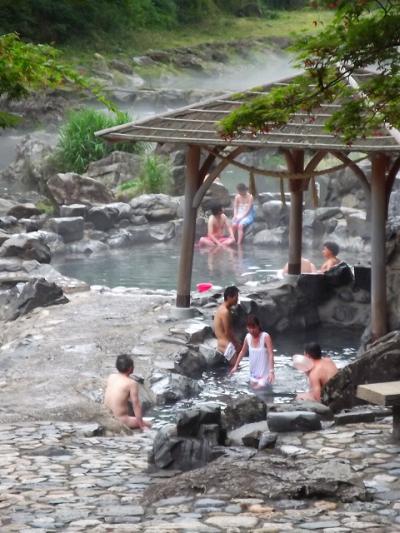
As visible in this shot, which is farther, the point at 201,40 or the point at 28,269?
the point at 201,40

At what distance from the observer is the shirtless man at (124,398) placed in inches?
375

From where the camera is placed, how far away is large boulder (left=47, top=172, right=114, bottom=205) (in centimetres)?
2295

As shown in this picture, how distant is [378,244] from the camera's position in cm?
1202

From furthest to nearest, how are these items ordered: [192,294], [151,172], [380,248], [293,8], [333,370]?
[293,8] < [151,172] < [192,294] < [380,248] < [333,370]

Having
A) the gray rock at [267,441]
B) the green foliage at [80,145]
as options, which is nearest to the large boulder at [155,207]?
the green foliage at [80,145]

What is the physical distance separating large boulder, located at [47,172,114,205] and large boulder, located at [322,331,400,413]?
14515 mm

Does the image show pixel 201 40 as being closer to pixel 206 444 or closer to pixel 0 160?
pixel 0 160

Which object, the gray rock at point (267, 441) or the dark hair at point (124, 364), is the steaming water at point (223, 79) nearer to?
the dark hair at point (124, 364)

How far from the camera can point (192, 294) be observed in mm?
14656

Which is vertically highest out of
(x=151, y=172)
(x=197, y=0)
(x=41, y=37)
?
(x=197, y=0)

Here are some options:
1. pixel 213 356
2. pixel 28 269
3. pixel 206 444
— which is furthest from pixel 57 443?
pixel 28 269

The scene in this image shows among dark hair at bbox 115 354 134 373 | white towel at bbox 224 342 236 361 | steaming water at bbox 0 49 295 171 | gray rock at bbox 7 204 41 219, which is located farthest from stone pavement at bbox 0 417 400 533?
steaming water at bbox 0 49 295 171

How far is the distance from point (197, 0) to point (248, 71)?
583 centimetres

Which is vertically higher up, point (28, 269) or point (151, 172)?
point (151, 172)
